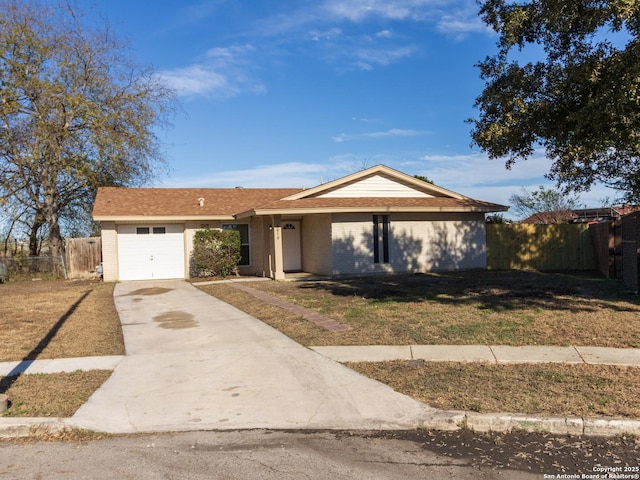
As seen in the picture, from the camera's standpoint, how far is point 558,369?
658 cm

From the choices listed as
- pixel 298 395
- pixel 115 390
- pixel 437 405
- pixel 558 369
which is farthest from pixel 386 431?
pixel 115 390

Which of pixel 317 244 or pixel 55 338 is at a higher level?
pixel 317 244

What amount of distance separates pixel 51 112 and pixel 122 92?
11.9 feet

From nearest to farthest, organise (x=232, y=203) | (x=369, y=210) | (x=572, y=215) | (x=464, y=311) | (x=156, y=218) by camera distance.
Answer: (x=464, y=311) → (x=369, y=210) → (x=156, y=218) → (x=232, y=203) → (x=572, y=215)

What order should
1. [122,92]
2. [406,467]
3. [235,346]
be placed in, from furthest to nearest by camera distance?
1. [122,92]
2. [235,346]
3. [406,467]

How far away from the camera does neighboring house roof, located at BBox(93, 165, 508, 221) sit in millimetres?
18656

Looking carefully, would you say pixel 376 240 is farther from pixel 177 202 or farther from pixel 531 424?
pixel 531 424

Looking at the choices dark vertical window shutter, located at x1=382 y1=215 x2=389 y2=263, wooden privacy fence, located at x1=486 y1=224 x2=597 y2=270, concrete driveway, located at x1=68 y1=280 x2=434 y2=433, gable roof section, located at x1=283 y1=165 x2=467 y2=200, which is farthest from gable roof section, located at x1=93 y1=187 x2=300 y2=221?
concrete driveway, located at x1=68 y1=280 x2=434 y2=433

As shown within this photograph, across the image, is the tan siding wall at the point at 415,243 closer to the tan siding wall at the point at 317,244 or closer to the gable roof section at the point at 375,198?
the tan siding wall at the point at 317,244

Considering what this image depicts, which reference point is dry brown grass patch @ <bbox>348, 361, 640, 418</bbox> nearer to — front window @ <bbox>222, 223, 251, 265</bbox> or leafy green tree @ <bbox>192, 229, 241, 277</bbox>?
leafy green tree @ <bbox>192, 229, 241, 277</bbox>

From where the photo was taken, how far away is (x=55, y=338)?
9414 mm

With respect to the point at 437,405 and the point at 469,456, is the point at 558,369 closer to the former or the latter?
the point at 437,405

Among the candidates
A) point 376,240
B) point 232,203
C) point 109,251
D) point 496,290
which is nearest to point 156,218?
point 109,251

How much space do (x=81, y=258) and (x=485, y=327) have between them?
65.6 feet
